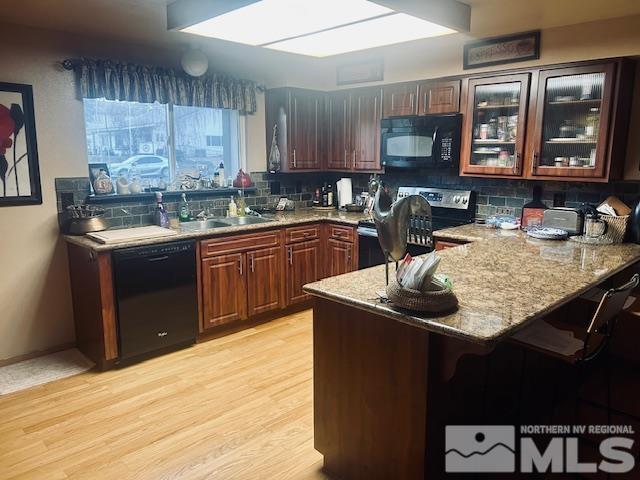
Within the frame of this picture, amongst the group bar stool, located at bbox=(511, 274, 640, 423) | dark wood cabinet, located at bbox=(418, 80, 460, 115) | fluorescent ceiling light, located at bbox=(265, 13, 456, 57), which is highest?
fluorescent ceiling light, located at bbox=(265, 13, 456, 57)

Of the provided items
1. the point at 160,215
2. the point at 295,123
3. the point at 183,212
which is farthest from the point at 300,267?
the point at 295,123

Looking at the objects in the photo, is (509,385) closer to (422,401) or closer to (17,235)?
(422,401)

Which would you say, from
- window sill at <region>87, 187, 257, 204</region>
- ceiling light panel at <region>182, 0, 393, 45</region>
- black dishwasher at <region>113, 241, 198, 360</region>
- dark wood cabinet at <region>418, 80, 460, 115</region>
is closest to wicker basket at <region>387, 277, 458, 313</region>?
ceiling light panel at <region>182, 0, 393, 45</region>

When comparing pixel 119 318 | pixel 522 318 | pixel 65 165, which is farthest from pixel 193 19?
pixel 522 318

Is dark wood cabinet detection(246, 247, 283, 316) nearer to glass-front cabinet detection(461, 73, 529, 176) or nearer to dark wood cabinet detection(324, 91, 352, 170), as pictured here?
dark wood cabinet detection(324, 91, 352, 170)

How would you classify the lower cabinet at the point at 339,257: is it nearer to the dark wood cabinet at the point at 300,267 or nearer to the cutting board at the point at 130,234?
the dark wood cabinet at the point at 300,267

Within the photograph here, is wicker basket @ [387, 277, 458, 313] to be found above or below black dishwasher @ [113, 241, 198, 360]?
above

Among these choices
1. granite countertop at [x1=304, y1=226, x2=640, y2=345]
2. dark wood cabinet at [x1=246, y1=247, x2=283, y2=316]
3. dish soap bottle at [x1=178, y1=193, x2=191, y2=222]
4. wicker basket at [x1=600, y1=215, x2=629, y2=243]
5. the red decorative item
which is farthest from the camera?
the red decorative item

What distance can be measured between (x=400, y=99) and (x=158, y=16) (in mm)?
2068

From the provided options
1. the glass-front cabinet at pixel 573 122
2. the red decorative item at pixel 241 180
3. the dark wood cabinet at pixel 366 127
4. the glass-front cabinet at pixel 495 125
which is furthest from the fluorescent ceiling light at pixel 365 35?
the red decorative item at pixel 241 180

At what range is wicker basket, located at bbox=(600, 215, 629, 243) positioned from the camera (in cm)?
301

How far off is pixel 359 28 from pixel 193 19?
0.92 meters

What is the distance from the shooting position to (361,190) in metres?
4.94

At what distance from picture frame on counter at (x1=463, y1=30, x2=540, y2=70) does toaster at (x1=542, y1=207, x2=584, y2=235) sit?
1.08m
